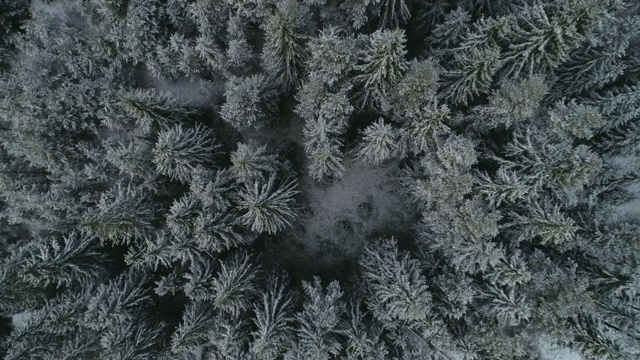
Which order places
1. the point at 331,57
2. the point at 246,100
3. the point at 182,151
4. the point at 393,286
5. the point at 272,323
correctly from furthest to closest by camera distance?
the point at 246,100
the point at 182,151
the point at 272,323
the point at 393,286
the point at 331,57

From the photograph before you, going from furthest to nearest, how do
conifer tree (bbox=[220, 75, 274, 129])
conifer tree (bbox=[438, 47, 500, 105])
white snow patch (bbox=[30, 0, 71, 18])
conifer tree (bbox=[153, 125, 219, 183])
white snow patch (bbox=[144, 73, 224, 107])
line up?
white snow patch (bbox=[30, 0, 71, 18]), white snow patch (bbox=[144, 73, 224, 107]), conifer tree (bbox=[220, 75, 274, 129]), conifer tree (bbox=[153, 125, 219, 183]), conifer tree (bbox=[438, 47, 500, 105])

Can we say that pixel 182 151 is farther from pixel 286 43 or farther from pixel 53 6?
pixel 53 6

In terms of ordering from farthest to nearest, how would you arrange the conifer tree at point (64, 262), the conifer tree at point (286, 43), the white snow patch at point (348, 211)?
the white snow patch at point (348, 211), the conifer tree at point (64, 262), the conifer tree at point (286, 43)

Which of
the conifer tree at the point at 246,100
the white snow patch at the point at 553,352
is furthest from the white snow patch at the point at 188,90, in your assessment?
the white snow patch at the point at 553,352

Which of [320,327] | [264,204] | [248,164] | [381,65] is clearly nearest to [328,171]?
[264,204]

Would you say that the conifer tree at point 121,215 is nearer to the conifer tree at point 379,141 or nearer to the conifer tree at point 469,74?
the conifer tree at point 379,141

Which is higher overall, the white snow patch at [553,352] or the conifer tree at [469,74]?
the conifer tree at [469,74]

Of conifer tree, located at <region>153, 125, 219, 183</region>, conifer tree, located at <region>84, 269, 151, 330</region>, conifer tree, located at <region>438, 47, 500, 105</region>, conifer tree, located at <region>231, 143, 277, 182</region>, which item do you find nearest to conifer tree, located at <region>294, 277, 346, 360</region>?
conifer tree, located at <region>231, 143, 277, 182</region>

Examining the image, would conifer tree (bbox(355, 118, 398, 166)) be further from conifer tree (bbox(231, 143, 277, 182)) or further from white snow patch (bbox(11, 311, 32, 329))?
white snow patch (bbox(11, 311, 32, 329))

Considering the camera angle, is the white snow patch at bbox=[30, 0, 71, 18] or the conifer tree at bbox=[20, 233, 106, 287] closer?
the conifer tree at bbox=[20, 233, 106, 287]
